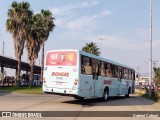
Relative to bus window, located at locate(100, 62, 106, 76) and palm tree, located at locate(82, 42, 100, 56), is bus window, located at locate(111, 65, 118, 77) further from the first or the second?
palm tree, located at locate(82, 42, 100, 56)

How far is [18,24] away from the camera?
55781mm

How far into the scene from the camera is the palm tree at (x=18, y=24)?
5519 cm

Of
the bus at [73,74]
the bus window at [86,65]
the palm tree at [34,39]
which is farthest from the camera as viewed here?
the palm tree at [34,39]

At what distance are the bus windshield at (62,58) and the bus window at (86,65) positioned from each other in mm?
672

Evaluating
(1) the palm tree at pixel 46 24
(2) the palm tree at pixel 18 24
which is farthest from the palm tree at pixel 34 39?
(2) the palm tree at pixel 18 24

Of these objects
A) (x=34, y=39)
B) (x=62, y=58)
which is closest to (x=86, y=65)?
(x=62, y=58)

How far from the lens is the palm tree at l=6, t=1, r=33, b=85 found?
5519 centimetres

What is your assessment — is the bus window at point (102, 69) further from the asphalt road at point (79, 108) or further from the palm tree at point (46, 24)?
the palm tree at point (46, 24)

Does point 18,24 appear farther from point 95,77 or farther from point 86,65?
point 86,65

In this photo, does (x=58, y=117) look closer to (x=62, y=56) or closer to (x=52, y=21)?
(x=62, y=56)

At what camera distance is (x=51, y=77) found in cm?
2197

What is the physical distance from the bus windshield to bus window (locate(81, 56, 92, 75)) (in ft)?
2.20

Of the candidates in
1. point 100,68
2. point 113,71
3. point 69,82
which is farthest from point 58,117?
point 113,71

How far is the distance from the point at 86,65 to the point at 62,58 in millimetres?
1570
